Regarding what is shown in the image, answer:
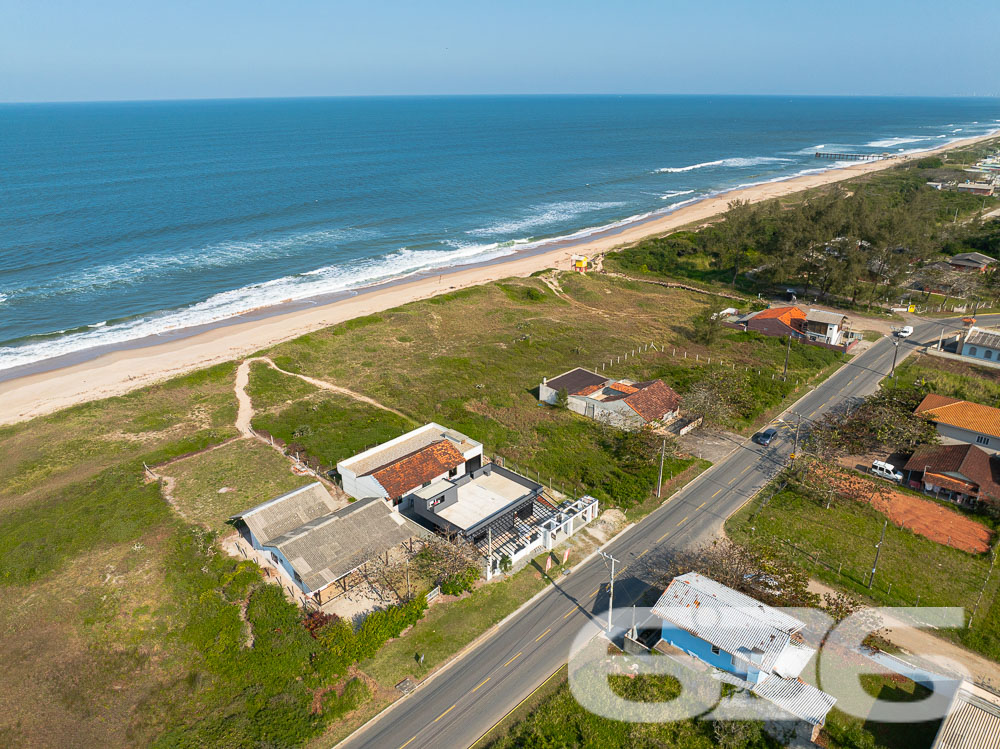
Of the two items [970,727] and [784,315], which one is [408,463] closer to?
[970,727]

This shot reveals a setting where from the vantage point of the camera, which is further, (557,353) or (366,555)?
(557,353)

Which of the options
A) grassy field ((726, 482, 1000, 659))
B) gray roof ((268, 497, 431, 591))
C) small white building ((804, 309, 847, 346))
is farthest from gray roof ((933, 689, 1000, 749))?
small white building ((804, 309, 847, 346))

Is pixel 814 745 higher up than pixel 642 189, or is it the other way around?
pixel 642 189

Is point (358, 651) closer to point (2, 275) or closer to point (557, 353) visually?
point (557, 353)

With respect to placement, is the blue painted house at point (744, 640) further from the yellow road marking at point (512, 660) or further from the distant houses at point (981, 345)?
the distant houses at point (981, 345)

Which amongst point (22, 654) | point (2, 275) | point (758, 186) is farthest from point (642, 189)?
point (22, 654)

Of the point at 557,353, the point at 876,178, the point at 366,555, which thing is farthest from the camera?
the point at 876,178

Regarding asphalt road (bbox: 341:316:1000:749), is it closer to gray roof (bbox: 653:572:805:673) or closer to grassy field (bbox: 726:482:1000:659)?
grassy field (bbox: 726:482:1000:659)

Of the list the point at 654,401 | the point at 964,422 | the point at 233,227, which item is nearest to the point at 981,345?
the point at 964,422
